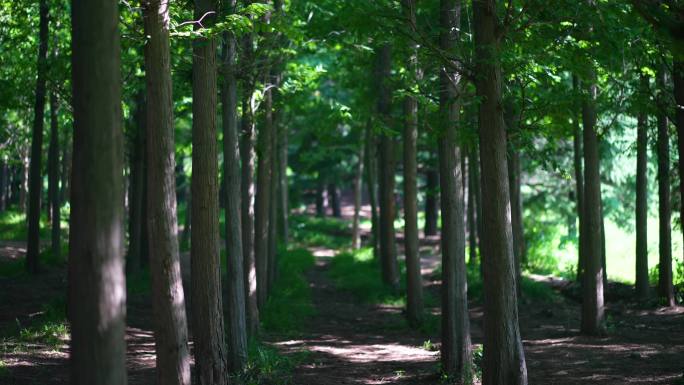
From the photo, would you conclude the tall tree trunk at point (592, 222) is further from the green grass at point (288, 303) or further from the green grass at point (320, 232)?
the green grass at point (320, 232)

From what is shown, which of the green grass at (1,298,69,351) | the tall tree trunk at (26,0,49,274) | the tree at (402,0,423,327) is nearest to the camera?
the green grass at (1,298,69,351)

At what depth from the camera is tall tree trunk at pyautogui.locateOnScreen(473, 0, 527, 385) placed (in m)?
8.07

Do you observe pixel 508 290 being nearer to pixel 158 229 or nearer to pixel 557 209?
pixel 158 229

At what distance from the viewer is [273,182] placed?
18.7 meters

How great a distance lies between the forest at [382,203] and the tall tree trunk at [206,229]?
25mm

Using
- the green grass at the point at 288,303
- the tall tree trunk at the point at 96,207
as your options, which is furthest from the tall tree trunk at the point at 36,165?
the tall tree trunk at the point at 96,207

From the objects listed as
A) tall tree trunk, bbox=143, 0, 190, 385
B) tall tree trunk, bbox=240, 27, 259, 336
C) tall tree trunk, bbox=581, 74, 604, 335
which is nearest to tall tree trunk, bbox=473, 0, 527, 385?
tall tree trunk, bbox=143, 0, 190, 385

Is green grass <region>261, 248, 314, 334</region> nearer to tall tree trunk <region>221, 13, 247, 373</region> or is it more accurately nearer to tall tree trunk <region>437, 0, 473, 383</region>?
tall tree trunk <region>221, 13, 247, 373</region>

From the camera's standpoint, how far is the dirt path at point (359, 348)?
36.4 feet

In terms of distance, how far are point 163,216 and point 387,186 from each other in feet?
41.5

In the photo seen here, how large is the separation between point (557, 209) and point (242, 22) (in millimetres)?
23163

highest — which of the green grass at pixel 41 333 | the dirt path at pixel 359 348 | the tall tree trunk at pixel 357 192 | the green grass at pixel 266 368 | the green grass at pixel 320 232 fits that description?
the tall tree trunk at pixel 357 192

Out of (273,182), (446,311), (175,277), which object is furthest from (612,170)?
(175,277)

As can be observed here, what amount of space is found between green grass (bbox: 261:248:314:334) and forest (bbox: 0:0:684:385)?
0.25 ft
